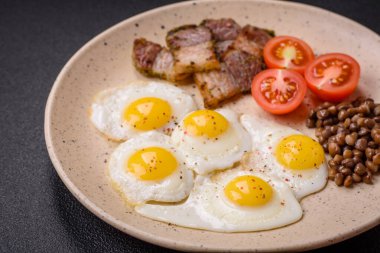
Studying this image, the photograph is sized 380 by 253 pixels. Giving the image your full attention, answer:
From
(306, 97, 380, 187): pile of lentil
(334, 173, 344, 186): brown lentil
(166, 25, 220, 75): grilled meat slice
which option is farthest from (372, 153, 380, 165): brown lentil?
(166, 25, 220, 75): grilled meat slice

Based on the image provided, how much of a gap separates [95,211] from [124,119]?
115 centimetres

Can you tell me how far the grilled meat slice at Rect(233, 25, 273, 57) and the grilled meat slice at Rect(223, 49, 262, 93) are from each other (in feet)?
0.26

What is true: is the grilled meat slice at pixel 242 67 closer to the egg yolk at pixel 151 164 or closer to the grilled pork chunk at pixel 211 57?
the grilled pork chunk at pixel 211 57

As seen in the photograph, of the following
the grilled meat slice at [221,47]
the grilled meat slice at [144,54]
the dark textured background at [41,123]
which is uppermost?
the grilled meat slice at [221,47]

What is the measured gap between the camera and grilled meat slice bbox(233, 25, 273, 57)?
6062mm

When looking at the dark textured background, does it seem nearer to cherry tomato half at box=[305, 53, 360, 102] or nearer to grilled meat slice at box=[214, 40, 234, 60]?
cherry tomato half at box=[305, 53, 360, 102]

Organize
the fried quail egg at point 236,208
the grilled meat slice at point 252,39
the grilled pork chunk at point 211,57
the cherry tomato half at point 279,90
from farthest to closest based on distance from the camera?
the grilled meat slice at point 252,39 < the grilled pork chunk at point 211,57 < the cherry tomato half at point 279,90 < the fried quail egg at point 236,208

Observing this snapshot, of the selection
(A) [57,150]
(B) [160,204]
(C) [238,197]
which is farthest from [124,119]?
(C) [238,197]

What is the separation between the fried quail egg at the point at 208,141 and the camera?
505 cm

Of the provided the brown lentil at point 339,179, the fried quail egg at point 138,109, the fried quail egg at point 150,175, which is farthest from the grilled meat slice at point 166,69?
the brown lentil at point 339,179

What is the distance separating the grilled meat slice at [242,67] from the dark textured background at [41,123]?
1.88 metres

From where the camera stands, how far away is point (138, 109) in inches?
213

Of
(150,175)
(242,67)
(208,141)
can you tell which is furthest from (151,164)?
(242,67)

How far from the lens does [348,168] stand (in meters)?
4.97
